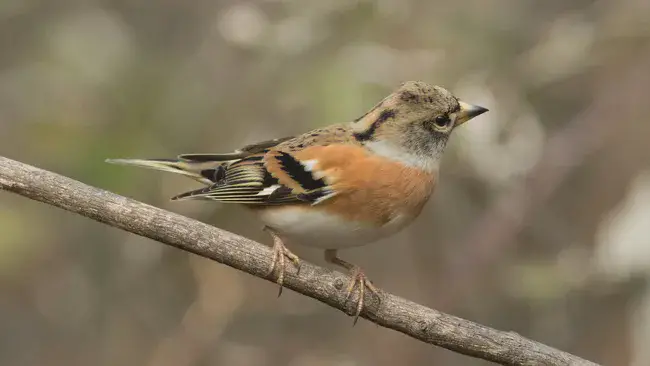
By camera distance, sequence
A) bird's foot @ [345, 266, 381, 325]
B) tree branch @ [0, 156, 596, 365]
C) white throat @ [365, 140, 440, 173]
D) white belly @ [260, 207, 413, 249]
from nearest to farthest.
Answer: tree branch @ [0, 156, 596, 365] → bird's foot @ [345, 266, 381, 325] → white belly @ [260, 207, 413, 249] → white throat @ [365, 140, 440, 173]

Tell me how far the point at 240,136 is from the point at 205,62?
564mm

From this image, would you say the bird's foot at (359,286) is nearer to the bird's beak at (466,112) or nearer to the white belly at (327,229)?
the white belly at (327,229)

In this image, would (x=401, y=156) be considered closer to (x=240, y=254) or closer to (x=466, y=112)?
Result: (x=466, y=112)

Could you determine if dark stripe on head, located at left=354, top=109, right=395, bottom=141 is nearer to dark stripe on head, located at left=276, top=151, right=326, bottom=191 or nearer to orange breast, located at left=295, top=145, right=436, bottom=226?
orange breast, located at left=295, top=145, right=436, bottom=226

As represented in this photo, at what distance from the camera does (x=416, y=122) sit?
3.02m

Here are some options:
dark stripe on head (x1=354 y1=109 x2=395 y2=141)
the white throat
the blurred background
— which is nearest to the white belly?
the white throat

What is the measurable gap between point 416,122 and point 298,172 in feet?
1.57

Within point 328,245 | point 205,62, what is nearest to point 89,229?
point 205,62

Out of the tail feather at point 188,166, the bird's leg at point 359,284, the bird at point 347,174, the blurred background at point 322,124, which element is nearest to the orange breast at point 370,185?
the bird at point 347,174

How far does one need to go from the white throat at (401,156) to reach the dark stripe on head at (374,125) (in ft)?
0.13

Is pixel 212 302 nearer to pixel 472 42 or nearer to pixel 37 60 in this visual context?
pixel 37 60

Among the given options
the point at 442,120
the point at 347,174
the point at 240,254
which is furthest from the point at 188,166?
the point at 442,120

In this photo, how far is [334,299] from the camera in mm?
2525

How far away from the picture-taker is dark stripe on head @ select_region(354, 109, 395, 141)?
304 centimetres
